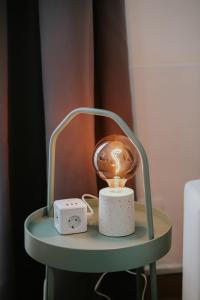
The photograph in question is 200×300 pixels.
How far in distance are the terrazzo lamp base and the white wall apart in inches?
16.7

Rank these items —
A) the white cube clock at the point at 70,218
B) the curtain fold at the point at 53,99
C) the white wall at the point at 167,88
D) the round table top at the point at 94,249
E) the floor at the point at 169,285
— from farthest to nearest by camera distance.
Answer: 1. the floor at the point at 169,285
2. the white wall at the point at 167,88
3. the curtain fold at the point at 53,99
4. the white cube clock at the point at 70,218
5. the round table top at the point at 94,249

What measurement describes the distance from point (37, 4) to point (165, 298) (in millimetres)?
1096

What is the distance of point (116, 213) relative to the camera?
96cm

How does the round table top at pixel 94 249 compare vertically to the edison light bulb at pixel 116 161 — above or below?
below

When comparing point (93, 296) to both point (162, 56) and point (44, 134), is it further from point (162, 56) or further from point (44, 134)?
point (162, 56)

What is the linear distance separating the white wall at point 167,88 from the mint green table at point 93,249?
0.38 meters

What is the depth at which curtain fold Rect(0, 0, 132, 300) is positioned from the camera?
1153 millimetres

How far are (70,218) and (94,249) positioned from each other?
130mm

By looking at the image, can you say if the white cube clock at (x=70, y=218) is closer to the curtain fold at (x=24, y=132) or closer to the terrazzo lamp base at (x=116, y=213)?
the terrazzo lamp base at (x=116, y=213)

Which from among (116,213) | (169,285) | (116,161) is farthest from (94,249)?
(169,285)

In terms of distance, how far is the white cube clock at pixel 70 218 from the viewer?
3.22ft

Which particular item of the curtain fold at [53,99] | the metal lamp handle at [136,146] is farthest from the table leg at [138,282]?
the metal lamp handle at [136,146]

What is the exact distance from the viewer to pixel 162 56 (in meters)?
1.34

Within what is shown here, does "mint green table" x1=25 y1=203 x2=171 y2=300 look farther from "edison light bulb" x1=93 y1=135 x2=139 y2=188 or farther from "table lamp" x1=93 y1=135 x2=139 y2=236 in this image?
"edison light bulb" x1=93 y1=135 x2=139 y2=188
